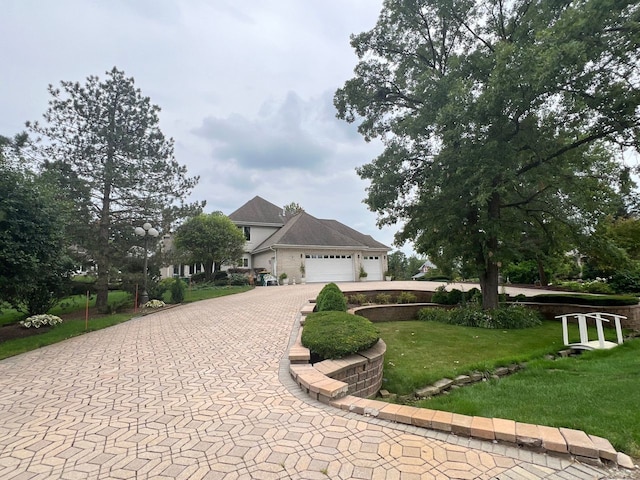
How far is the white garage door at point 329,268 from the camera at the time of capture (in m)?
23.8

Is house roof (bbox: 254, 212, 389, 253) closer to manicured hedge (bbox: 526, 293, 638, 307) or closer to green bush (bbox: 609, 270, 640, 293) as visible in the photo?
manicured hedge (bbox: 526, 293, 638, 307)

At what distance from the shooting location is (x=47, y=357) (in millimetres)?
6109

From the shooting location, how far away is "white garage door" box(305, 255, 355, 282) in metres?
23.8

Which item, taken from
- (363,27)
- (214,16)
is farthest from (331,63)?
(214,16)

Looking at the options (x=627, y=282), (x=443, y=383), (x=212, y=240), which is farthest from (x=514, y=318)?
(x=212, y=240)

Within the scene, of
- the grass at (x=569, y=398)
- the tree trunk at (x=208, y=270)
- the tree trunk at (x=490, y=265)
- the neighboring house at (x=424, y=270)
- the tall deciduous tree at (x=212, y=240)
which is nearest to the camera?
the grass at (x=569, y=398)

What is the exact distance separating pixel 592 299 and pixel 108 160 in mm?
17944

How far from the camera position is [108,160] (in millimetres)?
12742

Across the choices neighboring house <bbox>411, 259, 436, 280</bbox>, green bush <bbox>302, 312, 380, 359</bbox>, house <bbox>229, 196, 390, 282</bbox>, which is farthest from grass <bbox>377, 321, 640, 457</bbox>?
house <bbox>229, 196, 390, 282</bbox>

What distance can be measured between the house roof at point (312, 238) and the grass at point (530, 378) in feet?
50.8

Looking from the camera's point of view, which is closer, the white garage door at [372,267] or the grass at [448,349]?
the grass at [448,349]

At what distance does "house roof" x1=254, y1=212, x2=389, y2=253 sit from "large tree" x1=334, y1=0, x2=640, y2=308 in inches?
488

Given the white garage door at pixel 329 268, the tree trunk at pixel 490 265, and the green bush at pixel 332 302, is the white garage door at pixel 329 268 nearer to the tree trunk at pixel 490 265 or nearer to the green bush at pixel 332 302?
the tree trunk at pixel 490 265

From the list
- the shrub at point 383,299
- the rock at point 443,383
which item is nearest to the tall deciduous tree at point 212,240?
the shrub at point 383,299
